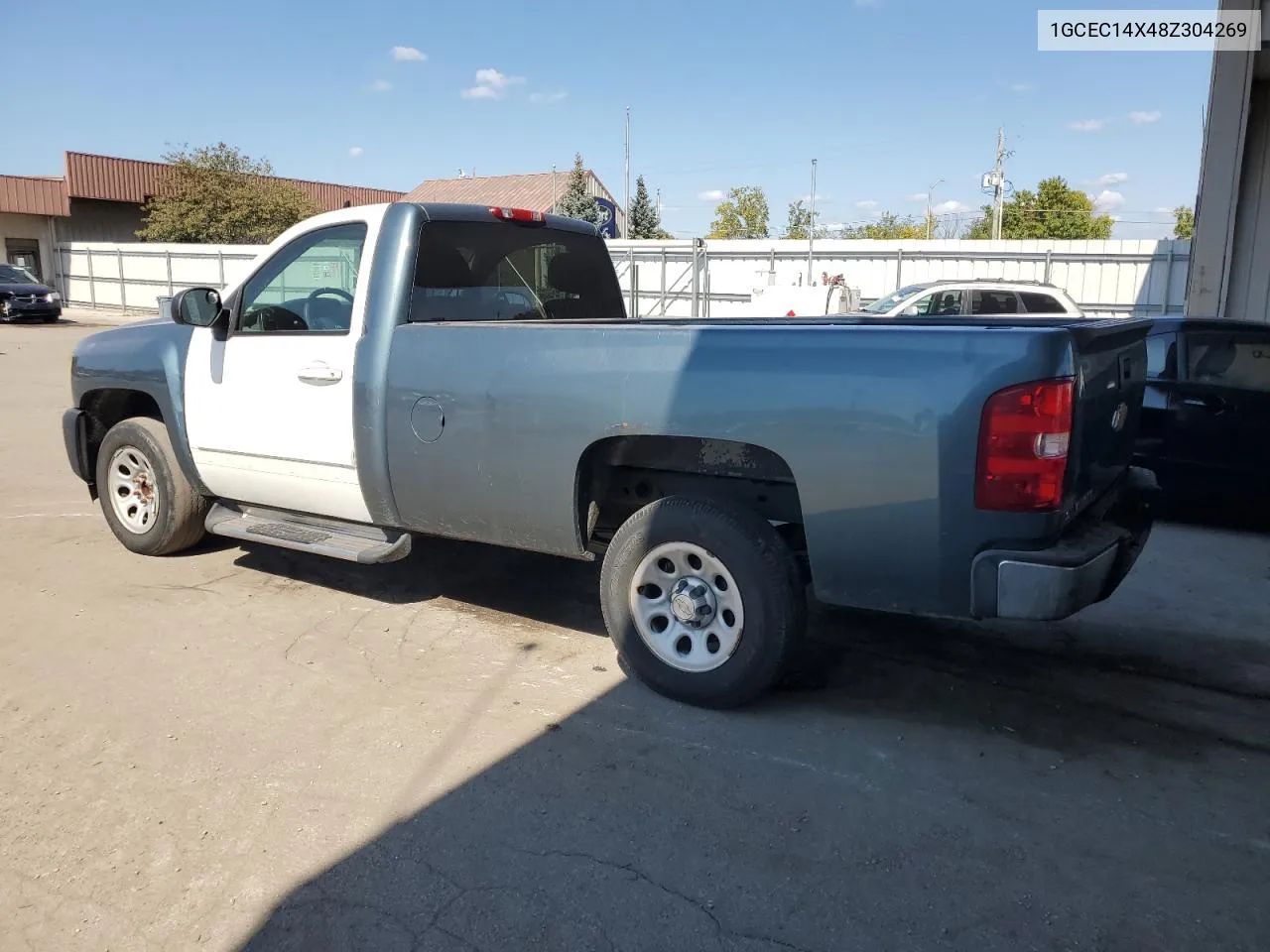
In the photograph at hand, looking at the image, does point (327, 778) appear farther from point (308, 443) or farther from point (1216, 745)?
point (1216, 745)

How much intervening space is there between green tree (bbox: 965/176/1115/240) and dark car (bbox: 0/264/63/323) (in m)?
43.3

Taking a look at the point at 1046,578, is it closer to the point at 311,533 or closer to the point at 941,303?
the point at 311,533

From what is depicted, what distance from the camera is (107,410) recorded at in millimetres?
6320

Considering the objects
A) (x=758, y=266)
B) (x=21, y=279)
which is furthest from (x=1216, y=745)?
(x=21, y=279)

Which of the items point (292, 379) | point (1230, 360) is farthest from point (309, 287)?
point (1230, 360)

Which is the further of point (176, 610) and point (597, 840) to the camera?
point (176, 610)

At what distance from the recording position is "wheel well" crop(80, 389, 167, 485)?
241 inches

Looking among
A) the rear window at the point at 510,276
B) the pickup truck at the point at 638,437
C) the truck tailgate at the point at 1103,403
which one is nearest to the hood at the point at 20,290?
the pickup truck at the point at 638,437

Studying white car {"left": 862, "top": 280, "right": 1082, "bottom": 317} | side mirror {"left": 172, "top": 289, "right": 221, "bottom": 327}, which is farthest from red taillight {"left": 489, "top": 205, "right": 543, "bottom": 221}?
white car {"left": 862, "top": 280, "right": 1082, "bottom": 317}

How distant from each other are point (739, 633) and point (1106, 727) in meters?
1.50

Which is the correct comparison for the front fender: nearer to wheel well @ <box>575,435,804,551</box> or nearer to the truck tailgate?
wheel well @ <box>575,435,804,551</box>

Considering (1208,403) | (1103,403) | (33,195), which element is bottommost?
(1208,403)

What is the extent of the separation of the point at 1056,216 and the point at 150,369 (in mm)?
55951

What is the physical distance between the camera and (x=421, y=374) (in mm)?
4461
